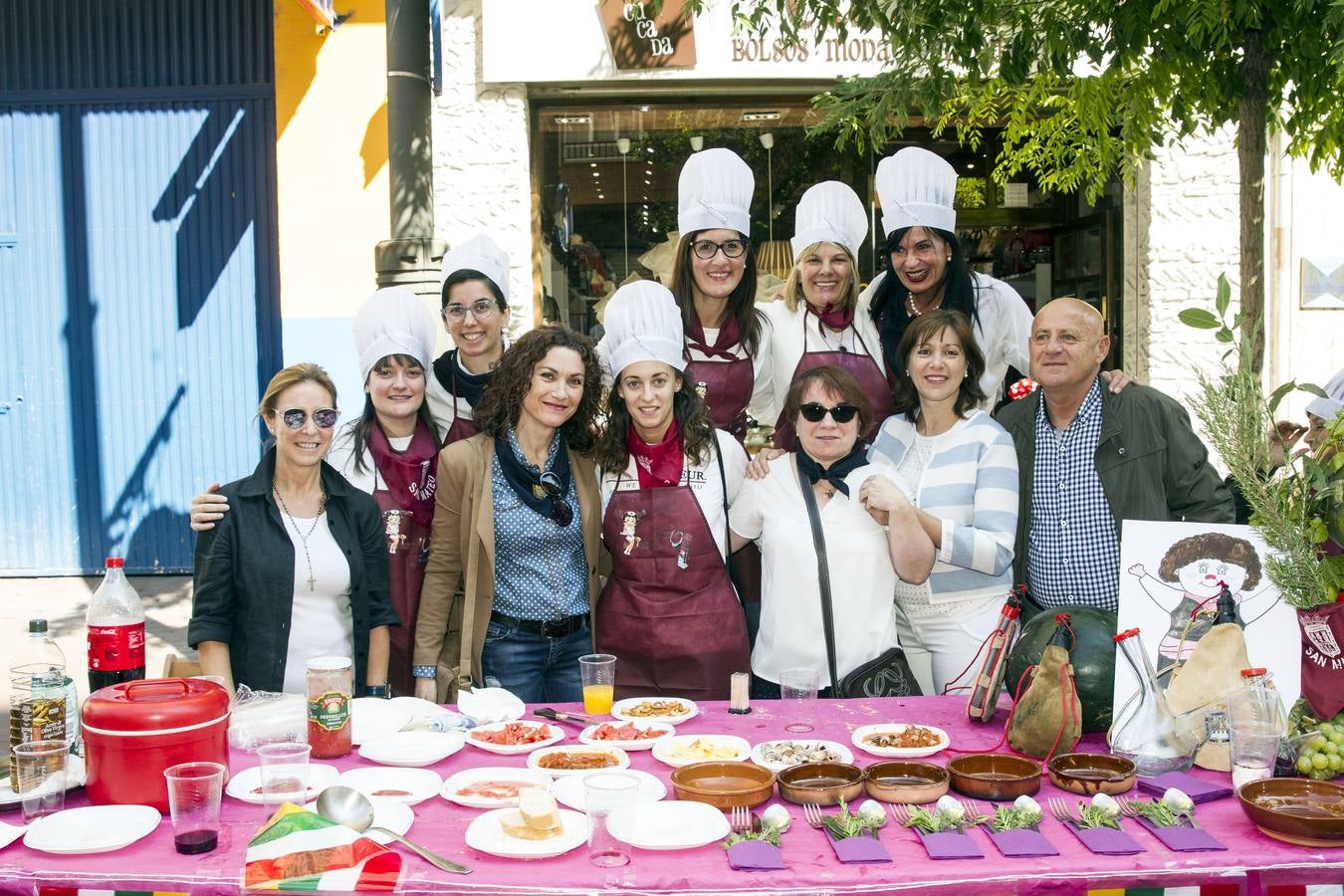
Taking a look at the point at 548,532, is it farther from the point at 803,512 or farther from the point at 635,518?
the point at 803,512

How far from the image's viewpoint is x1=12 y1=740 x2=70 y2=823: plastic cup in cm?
237

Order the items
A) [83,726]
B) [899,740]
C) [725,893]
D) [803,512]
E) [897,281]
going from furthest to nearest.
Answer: [897,281] → [803,512] → [899,740] → [83,726] → [725,893]

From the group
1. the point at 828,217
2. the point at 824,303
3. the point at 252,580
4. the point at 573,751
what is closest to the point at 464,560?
the point at 252,580

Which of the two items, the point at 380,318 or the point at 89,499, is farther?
the point at 89,499

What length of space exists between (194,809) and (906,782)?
1481mm

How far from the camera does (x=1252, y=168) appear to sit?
4.28 meters

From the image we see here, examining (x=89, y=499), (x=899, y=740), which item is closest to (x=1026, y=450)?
(x=899, y=740)

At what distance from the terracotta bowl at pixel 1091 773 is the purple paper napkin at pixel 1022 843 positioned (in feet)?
0.84

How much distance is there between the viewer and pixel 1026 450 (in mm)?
3688

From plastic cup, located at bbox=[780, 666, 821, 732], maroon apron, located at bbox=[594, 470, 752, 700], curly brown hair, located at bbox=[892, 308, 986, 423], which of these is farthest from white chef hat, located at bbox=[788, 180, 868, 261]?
plastic cup, located at bbox=[780, 666, 821, 732]

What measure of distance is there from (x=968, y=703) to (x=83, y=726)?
2.13 m

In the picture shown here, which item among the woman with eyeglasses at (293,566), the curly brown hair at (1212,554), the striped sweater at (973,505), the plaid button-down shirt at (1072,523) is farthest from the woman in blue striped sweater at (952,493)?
the woman with eyeglasses at (293,566)

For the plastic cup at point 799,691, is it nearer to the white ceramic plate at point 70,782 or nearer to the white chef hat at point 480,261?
the white ceramic plate at point 70,782

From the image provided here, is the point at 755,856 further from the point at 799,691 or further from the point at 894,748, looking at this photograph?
the point at 799,691
